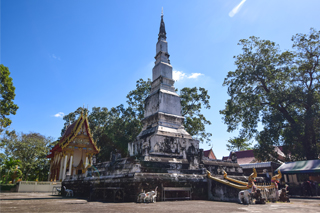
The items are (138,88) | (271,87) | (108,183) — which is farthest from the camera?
(138,88)

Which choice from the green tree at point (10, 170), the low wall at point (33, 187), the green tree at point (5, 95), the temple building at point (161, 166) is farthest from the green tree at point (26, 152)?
the temple building at point (161, 166)

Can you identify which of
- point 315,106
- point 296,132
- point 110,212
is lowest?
point 110,212

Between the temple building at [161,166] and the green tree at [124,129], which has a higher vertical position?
the green tree at [124,129]

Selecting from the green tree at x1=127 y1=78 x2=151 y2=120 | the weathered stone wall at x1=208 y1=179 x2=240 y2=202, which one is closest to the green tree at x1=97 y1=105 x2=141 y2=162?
the green tree at x1=127 y1=78 x2=151 y2=120

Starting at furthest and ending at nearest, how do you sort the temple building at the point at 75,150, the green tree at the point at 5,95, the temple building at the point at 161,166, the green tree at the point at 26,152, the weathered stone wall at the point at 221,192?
the green tree at the point at 26,152
the temple building at the point at 75,150
the green tree at the point at 5,95
the weathered stone wall at the point at 221,192
the temple building at the point at 161,166

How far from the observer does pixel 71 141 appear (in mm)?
25047

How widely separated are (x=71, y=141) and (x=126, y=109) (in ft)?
25.7

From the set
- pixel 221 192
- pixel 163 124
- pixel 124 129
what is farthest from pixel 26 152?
pixel 221 192

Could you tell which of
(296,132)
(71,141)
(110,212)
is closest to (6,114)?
(71,141)

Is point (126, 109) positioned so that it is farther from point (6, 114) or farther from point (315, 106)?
point (315, 106)

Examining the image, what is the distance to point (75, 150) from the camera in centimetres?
2739

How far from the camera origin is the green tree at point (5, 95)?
1652cm

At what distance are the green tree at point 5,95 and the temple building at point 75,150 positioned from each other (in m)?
8.18

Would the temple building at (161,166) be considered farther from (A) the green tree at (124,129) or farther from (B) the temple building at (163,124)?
(A) the green tree at (124,129)
